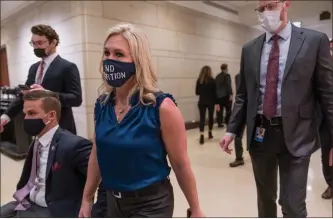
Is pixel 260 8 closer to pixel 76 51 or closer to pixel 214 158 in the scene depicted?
pixel 214 158

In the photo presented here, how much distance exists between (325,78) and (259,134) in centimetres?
42

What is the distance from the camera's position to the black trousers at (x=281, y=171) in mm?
1424

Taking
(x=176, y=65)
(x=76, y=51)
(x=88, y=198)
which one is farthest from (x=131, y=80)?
(x=176, y=65)

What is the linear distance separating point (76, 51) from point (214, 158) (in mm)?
2803

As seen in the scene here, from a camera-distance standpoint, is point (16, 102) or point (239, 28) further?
point (239, 28)

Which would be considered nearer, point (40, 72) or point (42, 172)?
point (42, 172)

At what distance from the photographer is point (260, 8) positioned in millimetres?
1543

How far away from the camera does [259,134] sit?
1.53 meters

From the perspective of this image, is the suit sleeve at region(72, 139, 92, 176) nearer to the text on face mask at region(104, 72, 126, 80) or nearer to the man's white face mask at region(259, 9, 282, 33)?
the text on face mask at region(104, 72, 126, 80)

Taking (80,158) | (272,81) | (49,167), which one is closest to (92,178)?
(80,158)

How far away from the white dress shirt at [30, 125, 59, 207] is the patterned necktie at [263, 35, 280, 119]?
1171mm

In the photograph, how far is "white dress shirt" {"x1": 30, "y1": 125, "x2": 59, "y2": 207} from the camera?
1550 mm

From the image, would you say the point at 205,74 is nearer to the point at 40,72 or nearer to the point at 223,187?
the point at 223,187

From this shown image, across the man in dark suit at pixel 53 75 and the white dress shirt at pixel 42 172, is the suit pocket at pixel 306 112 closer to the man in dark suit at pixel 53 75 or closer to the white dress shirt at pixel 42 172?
the white dress shirt at pixel 42 172
